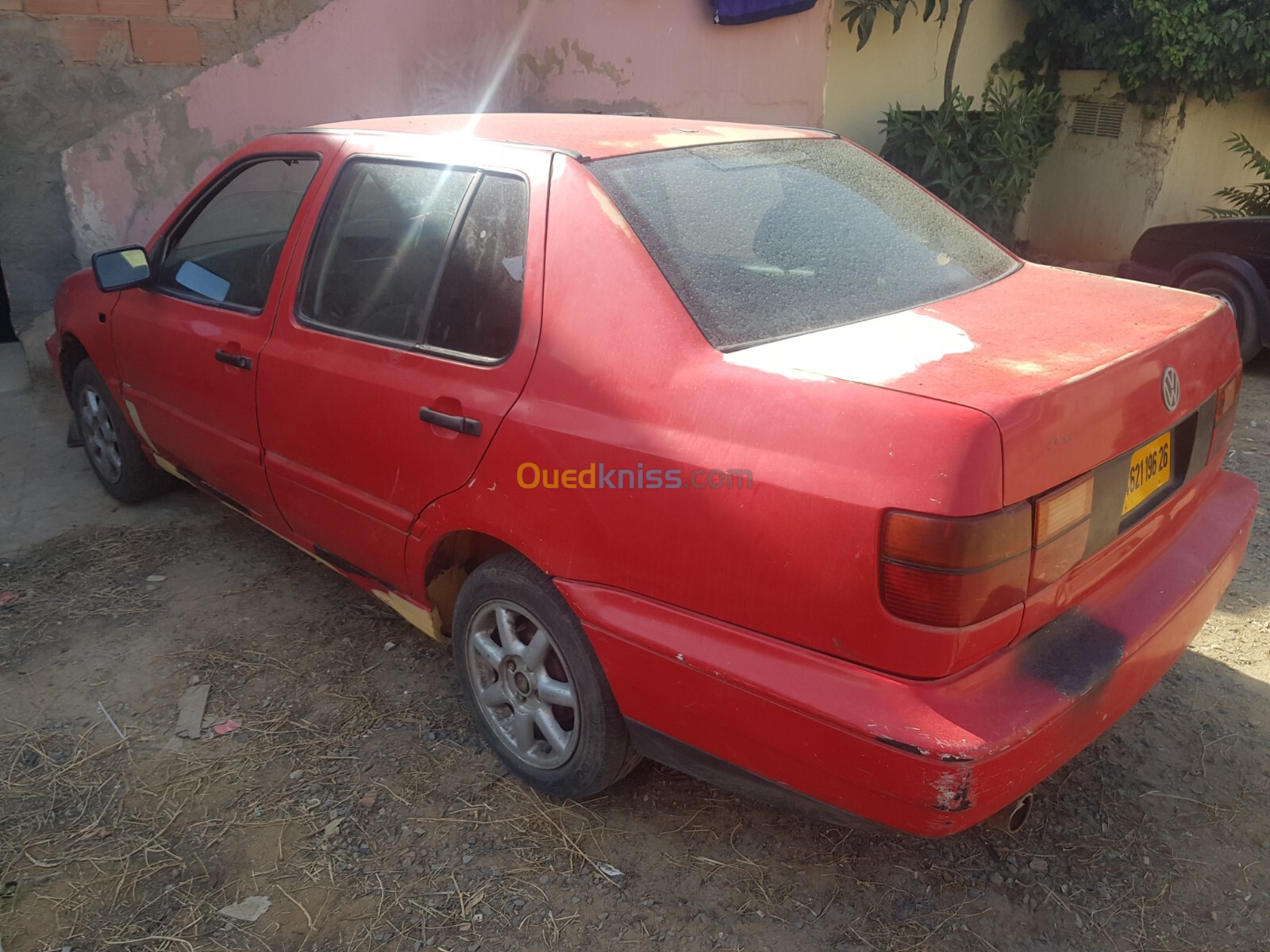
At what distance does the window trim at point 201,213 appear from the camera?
307 centimetres

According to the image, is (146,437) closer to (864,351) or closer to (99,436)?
(99,436)

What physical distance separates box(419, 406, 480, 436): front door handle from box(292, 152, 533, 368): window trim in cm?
14

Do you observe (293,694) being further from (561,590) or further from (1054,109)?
(1054,109)

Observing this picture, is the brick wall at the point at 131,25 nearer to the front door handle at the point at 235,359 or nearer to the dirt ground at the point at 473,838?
the front door handle at the point at 235,359

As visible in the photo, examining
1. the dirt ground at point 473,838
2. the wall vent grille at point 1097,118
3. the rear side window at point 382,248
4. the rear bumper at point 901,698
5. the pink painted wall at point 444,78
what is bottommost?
the dirt ground at point 473,838

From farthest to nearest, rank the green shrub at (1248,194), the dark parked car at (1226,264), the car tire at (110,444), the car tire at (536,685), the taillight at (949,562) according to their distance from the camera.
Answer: the green shrub at (1248,194) → the dark parked car at (1226,264) → the car tire at (110,444) → the car tire at (536,685) → the taillight at (949,562)

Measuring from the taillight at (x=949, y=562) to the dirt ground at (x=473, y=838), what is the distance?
2.86ft

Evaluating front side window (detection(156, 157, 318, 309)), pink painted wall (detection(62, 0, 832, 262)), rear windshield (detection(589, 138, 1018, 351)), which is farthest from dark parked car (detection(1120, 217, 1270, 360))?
front side window (detection(156, 157, 318, 309))

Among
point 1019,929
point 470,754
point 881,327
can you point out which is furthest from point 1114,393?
point 470,754

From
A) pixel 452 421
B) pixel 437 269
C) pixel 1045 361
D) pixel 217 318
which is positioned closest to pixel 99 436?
pixel 217 318

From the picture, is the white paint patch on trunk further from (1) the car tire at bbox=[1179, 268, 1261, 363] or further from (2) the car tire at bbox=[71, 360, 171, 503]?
(1) the car tire at bbox=[1179, 268, 1261, 363]

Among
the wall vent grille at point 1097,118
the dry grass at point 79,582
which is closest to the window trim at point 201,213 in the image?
the dry grass at point 79,582

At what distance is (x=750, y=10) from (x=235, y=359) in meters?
5.45

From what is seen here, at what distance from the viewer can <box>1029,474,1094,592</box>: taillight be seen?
5.96 ft
